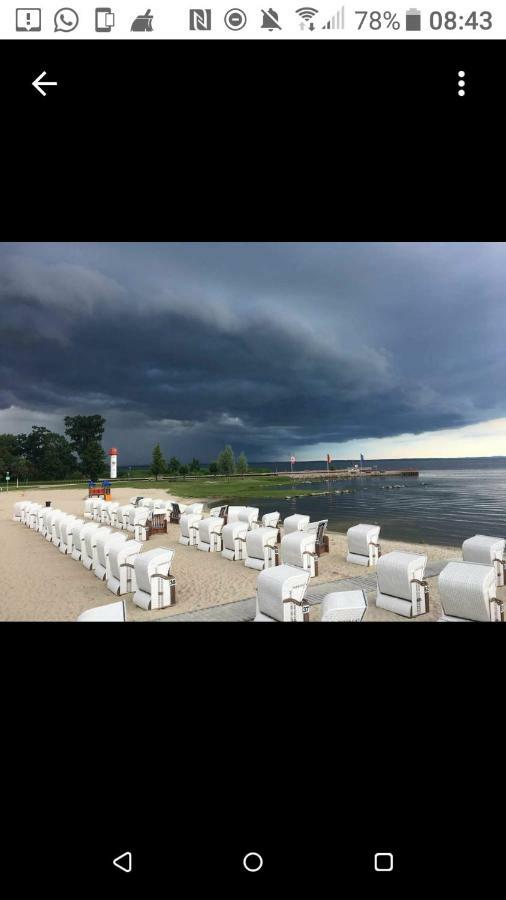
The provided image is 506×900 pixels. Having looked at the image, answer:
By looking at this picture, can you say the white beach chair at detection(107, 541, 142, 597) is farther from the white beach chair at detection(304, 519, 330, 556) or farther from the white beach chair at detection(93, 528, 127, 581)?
the white beach chair at detection(304, 519, 330, 556)

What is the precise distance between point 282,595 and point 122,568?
4.73m

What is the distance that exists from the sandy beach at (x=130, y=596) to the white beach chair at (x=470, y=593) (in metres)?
1.41

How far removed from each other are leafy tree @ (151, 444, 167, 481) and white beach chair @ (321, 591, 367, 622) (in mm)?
56575

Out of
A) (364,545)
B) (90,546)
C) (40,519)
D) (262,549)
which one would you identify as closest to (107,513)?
(40,519)
